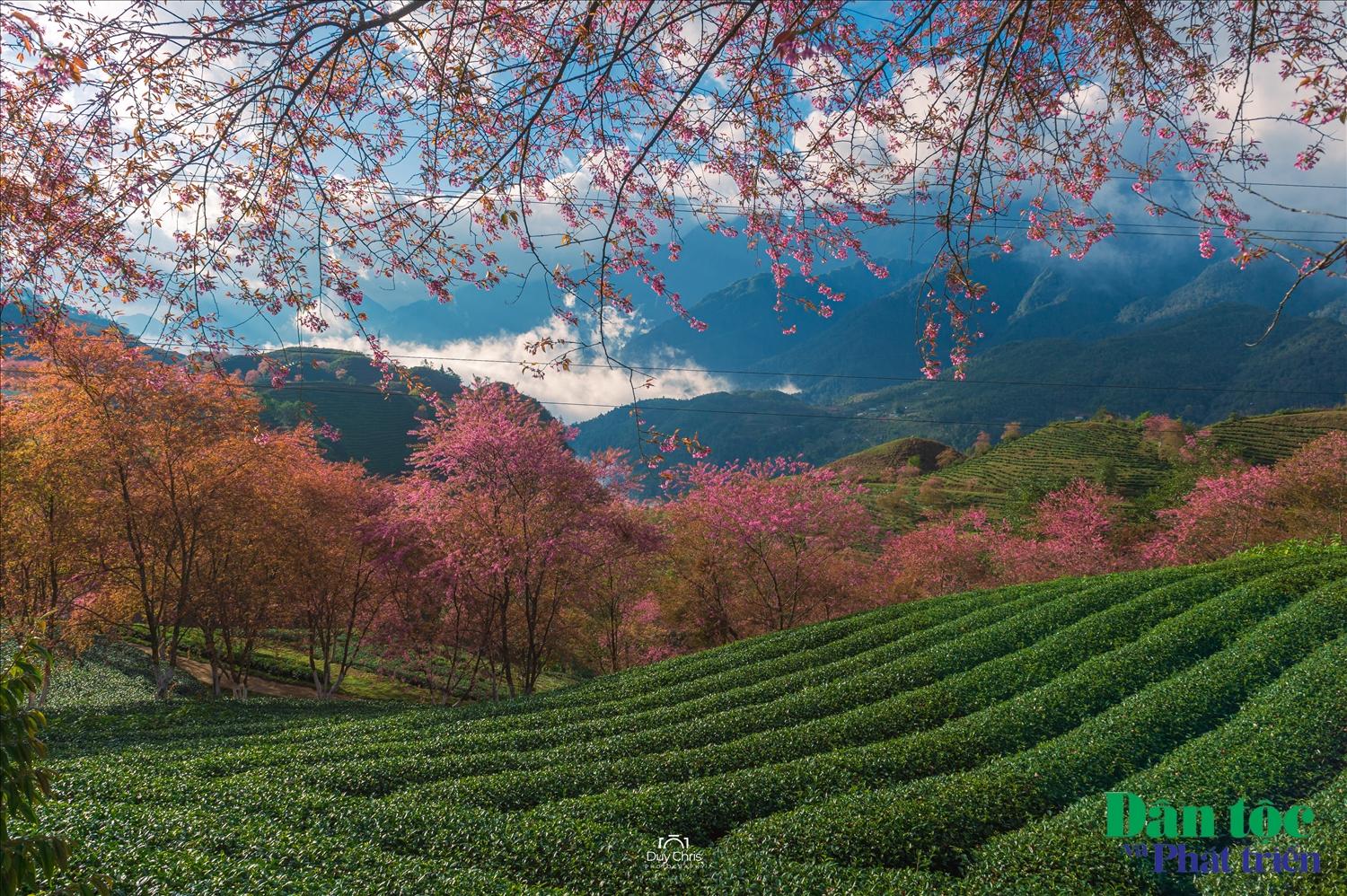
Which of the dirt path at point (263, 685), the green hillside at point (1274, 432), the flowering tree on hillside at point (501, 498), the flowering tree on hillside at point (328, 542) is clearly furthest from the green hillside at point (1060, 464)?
the dirt path at point (263, 685)

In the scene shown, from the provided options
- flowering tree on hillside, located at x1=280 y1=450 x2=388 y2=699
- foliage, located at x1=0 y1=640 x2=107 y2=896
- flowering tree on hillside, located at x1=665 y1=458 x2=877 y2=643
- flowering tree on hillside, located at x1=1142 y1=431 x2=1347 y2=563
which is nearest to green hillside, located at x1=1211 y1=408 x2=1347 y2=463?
flowering tree on hillside, located at x1=1142 y1=431 x2=1347 y2=563

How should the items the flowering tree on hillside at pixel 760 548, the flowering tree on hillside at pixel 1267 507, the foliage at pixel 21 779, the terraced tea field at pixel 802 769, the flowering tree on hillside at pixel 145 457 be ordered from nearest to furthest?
the foliage at pixel 21 779
the terraced tea field at pixel 802 769
the flowering tree on hillside at pixel 145 457
the flowering tree on hillside at pixel 760 548
the flowering tree on hillside at pixel 1267 507

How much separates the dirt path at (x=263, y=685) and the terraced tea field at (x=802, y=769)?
35.8ft

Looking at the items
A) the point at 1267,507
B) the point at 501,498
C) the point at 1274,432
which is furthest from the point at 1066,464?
the point at 501,498

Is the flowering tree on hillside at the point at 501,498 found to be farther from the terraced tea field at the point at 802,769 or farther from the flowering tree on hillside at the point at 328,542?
the terraced tea field at the point at 802,769

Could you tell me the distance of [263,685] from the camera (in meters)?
21.3

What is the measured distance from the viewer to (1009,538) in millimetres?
25969

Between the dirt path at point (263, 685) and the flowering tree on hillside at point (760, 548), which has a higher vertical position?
the flowering tree on hillside at point (760, 548)

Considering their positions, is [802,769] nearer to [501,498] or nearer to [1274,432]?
[501,498]

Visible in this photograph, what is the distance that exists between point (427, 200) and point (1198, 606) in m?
12.6

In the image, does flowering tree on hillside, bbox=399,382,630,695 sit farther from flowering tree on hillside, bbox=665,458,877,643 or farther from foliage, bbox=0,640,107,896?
foliage, bbox=0,640,107,896

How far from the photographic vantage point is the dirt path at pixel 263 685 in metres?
19.9

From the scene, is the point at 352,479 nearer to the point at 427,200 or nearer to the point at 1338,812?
the point at 427,200

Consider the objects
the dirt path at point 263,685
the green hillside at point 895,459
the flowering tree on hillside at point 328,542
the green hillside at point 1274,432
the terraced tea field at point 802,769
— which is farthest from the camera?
the green hillside at point 895,459
